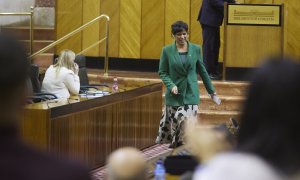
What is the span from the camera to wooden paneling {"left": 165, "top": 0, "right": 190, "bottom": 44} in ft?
47.8

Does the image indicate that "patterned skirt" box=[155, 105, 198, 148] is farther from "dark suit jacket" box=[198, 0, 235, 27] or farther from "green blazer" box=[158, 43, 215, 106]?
"dark suit jacket" box=[198, 0, 235, 27]

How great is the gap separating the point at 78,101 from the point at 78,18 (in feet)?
24.3

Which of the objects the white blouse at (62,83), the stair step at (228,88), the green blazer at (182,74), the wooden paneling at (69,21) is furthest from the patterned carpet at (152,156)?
the wooden paneling at (69,21)

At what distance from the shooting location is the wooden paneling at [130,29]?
14.9 meters

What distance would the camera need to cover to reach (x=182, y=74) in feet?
27.1

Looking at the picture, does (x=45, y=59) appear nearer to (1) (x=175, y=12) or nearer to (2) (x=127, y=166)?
(1) (x=175, y=12)

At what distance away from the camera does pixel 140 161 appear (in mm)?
1962

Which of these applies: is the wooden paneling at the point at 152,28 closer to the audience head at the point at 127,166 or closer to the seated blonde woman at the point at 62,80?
the seated blonde woman at the point at 62,80

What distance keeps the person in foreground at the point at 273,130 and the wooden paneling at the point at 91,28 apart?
13382mm

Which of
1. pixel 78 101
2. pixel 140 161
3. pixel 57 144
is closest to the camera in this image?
pixel 140 161

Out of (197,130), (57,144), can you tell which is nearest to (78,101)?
(57,144)

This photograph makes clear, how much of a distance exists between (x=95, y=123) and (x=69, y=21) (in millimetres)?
7114

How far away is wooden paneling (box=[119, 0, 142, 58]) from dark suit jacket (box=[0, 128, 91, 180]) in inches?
521

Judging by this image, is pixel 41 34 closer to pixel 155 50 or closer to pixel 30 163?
pixel 155 50
